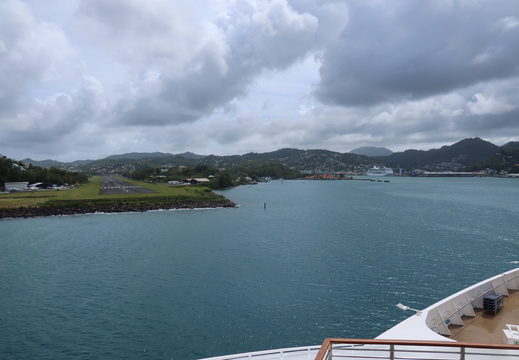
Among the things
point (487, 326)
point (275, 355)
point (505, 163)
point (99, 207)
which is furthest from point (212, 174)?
point (505, 163)

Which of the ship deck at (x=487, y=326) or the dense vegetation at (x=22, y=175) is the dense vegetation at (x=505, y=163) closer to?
the ship deck at (x=487, y=326)

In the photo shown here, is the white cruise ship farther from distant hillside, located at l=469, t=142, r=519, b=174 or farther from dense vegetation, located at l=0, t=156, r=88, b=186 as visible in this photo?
distant hillside, located at l=469, t=142, r=519, b=174

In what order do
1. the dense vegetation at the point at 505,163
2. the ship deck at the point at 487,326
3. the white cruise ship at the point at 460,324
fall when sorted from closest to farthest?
the white cruise ship at the point at 460,324 → the ship deck at the point at 487,326 → the dense vegetation at the point at 505,163

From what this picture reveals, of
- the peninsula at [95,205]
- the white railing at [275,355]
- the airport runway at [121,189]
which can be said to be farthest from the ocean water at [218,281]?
the airport runway at [121,189]

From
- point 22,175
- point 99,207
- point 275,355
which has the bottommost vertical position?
point 275,355

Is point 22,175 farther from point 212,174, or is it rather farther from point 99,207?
point 212,174

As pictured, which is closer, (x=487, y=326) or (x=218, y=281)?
(x=487, y=326)
